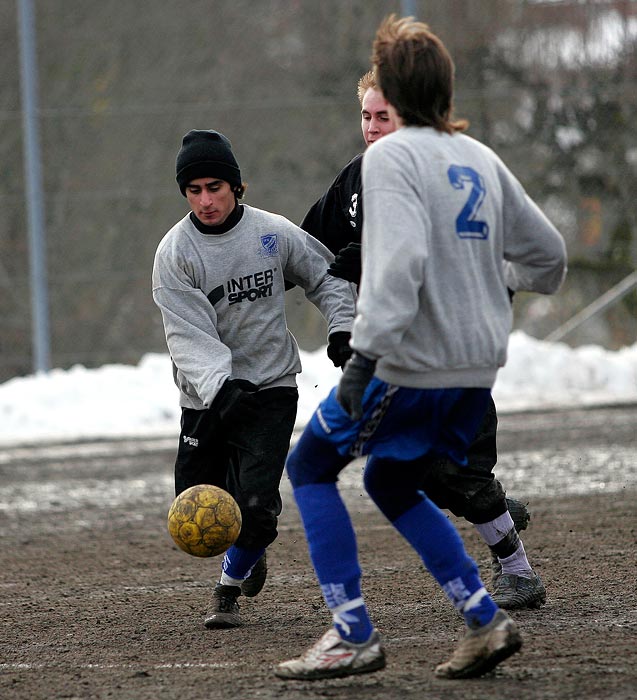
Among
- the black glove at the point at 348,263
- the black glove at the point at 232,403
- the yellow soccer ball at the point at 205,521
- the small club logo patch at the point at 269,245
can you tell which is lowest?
the yellow soccer ball at the point at 205,521

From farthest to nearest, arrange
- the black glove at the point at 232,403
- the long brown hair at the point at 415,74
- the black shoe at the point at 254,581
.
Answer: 1. the black shoe at the point at 254,581
2. the black glove at the point at 232,403
3. the long brown hair at the point at 415,74

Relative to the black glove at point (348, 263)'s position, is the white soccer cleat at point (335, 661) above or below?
below

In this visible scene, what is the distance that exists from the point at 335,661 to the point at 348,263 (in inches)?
66.4

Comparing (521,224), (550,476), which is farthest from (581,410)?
(521,224)

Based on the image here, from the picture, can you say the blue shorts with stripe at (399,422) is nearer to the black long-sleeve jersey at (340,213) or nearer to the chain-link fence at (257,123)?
the black long-sleeve jersey at (340,213)

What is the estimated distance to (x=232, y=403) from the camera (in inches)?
196

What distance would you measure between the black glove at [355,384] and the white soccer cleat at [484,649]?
2.56 feet

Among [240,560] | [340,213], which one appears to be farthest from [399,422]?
[340,213]

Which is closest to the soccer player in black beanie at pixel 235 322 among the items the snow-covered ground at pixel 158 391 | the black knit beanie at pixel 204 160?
the black knit beanie at pixel 204 160

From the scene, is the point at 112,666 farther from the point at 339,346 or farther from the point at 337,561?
the point at 339,346

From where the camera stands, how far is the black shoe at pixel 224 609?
5.19 m

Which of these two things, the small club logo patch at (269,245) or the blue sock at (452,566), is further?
the small club logo patch at (269,245)

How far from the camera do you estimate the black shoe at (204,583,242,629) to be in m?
5.19

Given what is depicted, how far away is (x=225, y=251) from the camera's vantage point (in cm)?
524
